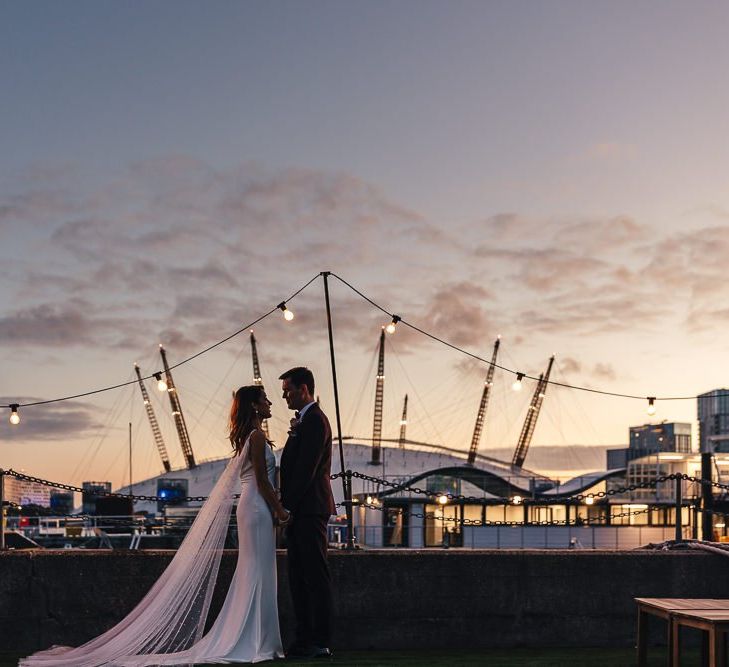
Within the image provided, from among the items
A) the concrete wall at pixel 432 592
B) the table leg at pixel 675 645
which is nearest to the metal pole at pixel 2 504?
the concrete wall at pixel 432 592

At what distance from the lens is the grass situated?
9789 millimetres

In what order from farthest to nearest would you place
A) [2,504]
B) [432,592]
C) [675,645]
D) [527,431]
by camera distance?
[527,431] < [2,504] < [432,592] < [675,645]

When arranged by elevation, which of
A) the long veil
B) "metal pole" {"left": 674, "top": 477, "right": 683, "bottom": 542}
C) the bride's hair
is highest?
the bride's hair

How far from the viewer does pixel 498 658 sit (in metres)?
10.3

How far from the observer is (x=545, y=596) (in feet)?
37.3

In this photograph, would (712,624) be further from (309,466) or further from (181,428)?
(181,428)

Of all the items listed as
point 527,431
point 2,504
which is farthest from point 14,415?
point 527,431

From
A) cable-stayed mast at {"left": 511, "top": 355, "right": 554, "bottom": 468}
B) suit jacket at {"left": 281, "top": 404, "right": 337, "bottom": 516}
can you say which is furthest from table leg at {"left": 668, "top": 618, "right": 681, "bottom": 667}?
cable-stayed mast at {"left": 511, "top": 355, "right": 554, "bottom": 468}

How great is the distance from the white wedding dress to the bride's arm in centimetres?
9

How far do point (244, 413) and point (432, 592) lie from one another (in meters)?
3.03

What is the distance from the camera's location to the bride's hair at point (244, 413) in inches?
384

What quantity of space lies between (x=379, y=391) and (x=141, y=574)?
15141 centimetres

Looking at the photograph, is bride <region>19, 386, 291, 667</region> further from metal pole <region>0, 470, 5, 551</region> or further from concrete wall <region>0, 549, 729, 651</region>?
metal pole <region>0, 470, 5, 551</region>

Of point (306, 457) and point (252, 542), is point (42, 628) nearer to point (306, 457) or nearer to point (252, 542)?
point (252, 542)
